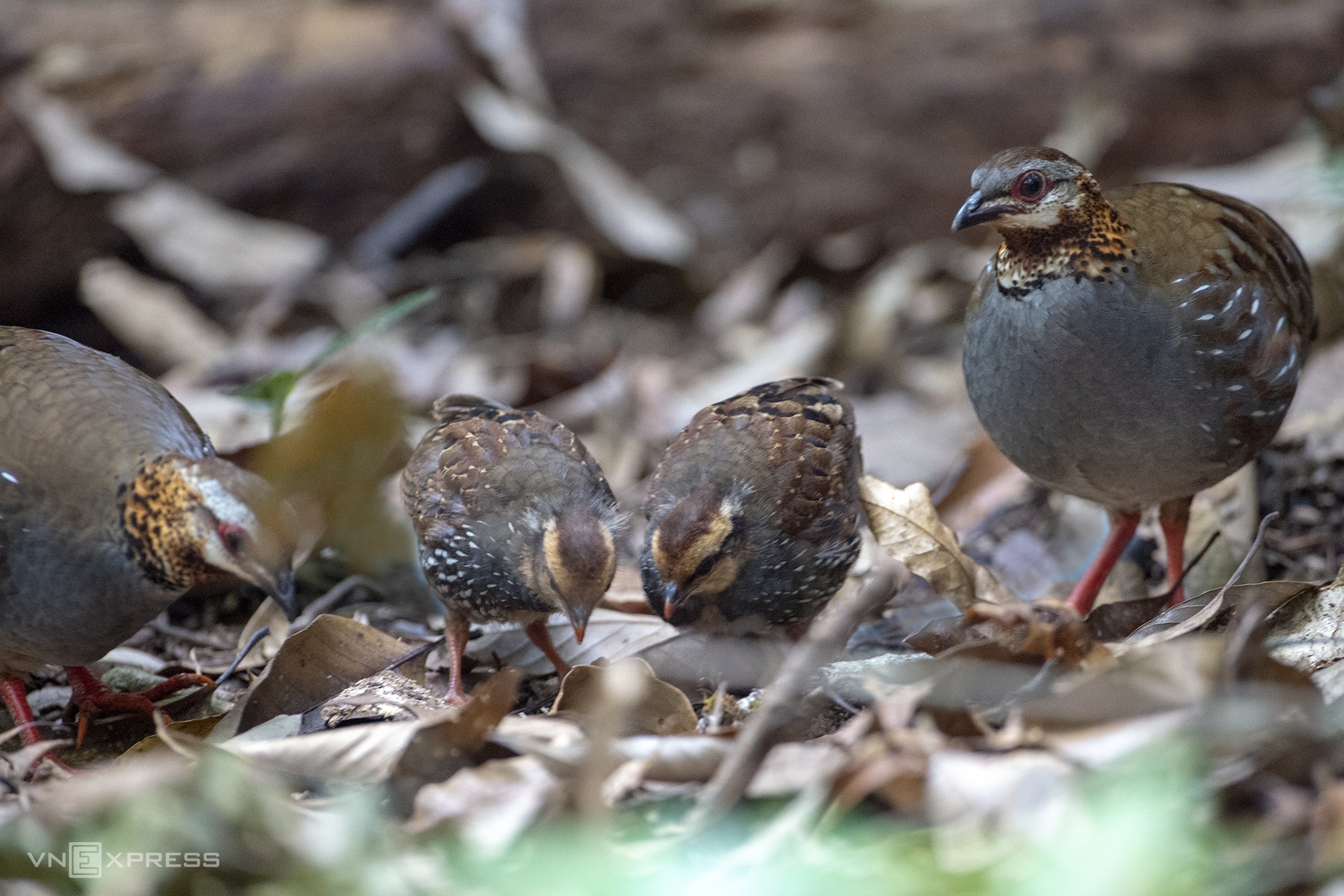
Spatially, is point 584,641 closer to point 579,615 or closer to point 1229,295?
point 579,615

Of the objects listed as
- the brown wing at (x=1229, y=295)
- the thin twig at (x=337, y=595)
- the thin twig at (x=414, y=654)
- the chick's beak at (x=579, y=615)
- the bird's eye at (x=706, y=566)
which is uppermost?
the brown wing at (x=1229, y=295)

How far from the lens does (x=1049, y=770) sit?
257 cm

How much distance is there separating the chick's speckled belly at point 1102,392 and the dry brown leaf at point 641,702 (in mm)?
1595

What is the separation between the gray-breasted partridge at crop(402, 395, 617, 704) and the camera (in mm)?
3857

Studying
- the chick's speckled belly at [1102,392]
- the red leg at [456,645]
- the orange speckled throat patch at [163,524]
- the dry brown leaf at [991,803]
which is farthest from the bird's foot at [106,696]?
the chick's speckled belly at [1102,392]

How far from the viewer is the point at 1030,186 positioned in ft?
13.0

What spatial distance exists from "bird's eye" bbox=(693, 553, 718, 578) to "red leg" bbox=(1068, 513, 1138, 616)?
141cm

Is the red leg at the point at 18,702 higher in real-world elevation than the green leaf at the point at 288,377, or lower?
lower

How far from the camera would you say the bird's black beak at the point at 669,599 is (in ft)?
12.6

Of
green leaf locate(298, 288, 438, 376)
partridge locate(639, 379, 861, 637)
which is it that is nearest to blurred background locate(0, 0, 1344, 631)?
green leaf locate(298, 288, 438, 376)

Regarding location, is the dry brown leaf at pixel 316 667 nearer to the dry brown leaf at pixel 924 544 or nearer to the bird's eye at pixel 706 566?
the bird's eye at pixel 706 566

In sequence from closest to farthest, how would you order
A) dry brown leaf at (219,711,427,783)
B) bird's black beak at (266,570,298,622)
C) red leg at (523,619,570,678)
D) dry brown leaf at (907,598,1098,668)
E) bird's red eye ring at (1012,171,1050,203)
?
dry brown leaf at (219,711,427,783), dry brown leaf at (907,598,1098,668), bird's black beak at (266,570,298,622), bird's red eye ring at (1012,171,1050,203), red leg at (523,619,570,678)

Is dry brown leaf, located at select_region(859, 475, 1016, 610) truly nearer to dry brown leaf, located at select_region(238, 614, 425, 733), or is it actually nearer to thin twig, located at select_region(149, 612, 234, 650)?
dry brown leaf, located at select_region(238, 614, 425, 733)

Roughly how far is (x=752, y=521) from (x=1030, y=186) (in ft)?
4.40
